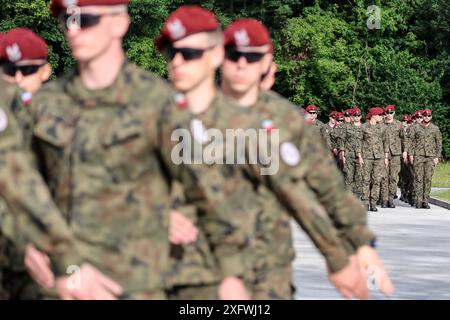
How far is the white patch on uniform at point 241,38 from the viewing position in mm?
7883

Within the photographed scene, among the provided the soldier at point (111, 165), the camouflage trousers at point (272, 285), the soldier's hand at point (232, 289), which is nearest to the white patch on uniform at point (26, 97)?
the soldier at point (111, 165)

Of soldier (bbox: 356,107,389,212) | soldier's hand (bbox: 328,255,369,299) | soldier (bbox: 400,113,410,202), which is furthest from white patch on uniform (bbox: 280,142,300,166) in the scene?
soldier (bbox: 400,113,410,202)

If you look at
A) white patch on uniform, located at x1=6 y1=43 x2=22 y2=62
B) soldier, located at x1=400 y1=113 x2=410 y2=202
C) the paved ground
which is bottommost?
soldier, located at x1=400 y1=113 x2=410 y2=202

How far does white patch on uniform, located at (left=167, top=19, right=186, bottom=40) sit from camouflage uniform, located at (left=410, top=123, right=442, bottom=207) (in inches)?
1001

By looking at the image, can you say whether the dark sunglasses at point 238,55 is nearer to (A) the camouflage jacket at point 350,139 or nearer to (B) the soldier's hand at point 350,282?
(B) the soldier's hand at point 350,282

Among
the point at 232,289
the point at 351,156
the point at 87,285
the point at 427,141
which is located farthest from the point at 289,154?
the point at 427,141

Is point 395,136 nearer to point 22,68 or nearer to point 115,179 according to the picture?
point 22,68

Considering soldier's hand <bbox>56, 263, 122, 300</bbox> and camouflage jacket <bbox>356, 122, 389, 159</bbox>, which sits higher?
soldier's hand <bbox>56, 263, 122, 300</bbox>

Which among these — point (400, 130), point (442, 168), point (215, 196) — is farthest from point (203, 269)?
point (442, 168)

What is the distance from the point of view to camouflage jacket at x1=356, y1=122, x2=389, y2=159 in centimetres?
3066

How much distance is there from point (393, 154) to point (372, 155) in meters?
1.36

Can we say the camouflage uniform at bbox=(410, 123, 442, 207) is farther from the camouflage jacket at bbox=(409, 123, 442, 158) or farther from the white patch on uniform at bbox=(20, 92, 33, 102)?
the white patch on uniform at bbox=(20, 92, 33, 102)

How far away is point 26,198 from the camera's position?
4930 millimetres

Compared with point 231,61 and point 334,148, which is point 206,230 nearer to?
point 231,61
